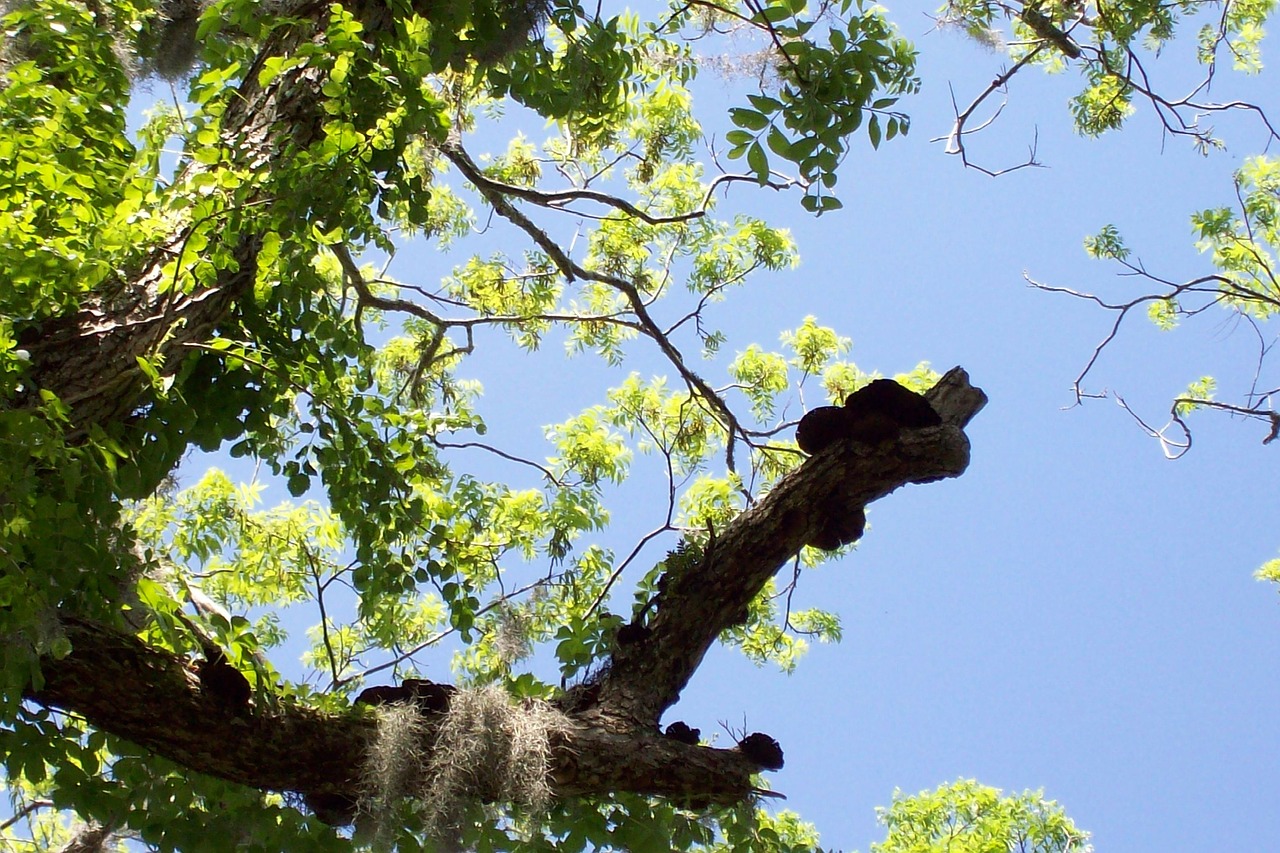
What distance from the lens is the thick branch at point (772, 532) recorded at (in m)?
3.38

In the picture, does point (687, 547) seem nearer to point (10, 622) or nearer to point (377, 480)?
point (377, 480)

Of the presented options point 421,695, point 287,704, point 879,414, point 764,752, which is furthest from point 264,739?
point 879,414

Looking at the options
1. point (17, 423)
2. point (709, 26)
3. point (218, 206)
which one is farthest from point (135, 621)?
point (709, 26)

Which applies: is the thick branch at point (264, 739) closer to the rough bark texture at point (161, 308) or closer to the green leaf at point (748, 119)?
the rough bark texture at point (161, 308)

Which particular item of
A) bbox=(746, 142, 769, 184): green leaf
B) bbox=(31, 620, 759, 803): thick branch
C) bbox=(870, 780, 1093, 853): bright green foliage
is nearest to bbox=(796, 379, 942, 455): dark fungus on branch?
bbox=(746, 142, 769, 184): green leaf

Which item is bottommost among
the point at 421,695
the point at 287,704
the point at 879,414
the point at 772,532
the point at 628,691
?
the point at 287,704

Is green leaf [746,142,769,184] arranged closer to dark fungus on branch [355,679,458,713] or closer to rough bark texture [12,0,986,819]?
rough bark texture [12,0,986,819]

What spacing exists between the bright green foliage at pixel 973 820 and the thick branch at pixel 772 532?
4788 millimetres

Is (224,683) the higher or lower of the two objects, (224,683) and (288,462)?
the lower

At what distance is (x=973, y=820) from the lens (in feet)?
24.8

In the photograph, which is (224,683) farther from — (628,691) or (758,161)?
(758,161)

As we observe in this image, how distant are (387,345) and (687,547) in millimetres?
4674

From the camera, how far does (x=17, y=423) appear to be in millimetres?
2332

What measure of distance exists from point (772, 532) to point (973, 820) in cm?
523
